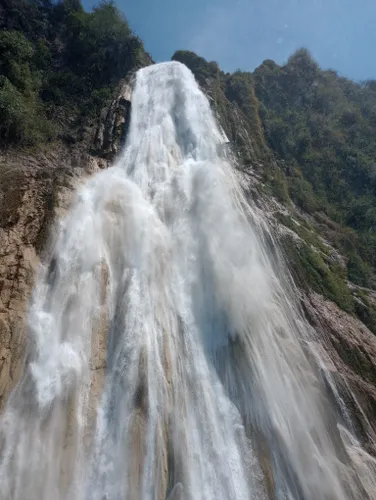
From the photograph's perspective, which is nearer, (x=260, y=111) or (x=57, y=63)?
(x=57, y=63)

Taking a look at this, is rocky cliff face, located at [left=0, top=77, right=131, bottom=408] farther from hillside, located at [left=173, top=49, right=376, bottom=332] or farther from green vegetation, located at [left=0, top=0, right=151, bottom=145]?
hillside, located at [left=173, top=49, right=376, bottom=332]

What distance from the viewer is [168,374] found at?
33.6 ft

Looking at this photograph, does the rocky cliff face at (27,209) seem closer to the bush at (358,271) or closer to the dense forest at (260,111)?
the dense forest at (260,111)

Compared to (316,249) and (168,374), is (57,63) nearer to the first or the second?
(316,249)

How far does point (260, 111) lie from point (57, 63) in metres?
15.5

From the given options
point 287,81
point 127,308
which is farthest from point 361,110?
point 127,308

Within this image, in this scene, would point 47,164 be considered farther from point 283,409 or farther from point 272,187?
point 283,409

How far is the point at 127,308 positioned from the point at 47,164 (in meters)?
8.60

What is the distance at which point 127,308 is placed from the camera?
11.4 m

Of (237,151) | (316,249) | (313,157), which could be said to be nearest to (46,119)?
(237,151)

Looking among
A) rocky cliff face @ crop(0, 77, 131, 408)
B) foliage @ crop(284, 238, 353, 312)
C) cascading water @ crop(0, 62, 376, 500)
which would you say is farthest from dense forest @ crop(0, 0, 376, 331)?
cascading water @ crop(0, 62, 376, 500)

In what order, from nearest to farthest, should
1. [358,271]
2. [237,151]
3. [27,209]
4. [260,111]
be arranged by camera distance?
1. [27,209]
2. [358,271]
3. [237,151]
4. [260,111]

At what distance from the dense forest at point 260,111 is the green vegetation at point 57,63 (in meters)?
0.07

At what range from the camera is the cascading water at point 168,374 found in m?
8.50
